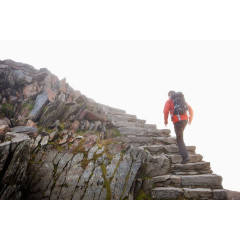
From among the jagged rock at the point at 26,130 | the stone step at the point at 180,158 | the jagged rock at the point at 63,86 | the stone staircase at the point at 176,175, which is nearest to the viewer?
the stone staircase at the point at 176,175

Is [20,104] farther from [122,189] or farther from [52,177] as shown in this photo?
[122,189]

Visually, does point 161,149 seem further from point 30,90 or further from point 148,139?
point 30,90

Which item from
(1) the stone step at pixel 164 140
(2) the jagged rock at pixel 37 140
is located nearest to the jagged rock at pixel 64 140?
(2) the jagged rock at pixel 37 140

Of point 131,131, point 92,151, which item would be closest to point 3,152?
point 92,151

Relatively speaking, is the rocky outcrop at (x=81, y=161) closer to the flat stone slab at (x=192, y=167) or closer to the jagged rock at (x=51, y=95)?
the flat stone slab at (x=192, y=167)

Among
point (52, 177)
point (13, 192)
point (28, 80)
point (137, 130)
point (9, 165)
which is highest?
point (28, 80)

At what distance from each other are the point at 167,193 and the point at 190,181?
1.16 m

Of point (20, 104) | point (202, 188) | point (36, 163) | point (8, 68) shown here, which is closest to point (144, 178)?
point (202, 188)

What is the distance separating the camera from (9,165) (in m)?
4.55

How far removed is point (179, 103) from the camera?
264 inches

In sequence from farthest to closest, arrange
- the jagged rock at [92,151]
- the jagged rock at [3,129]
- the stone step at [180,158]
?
the stone step at [180,158]
the jagged rock at [92,151]
the jagged rock at [3,129]

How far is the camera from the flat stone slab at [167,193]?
5.26 metres

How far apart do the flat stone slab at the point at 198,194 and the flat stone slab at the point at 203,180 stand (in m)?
0.32

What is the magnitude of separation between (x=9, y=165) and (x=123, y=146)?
4250 millimetres
